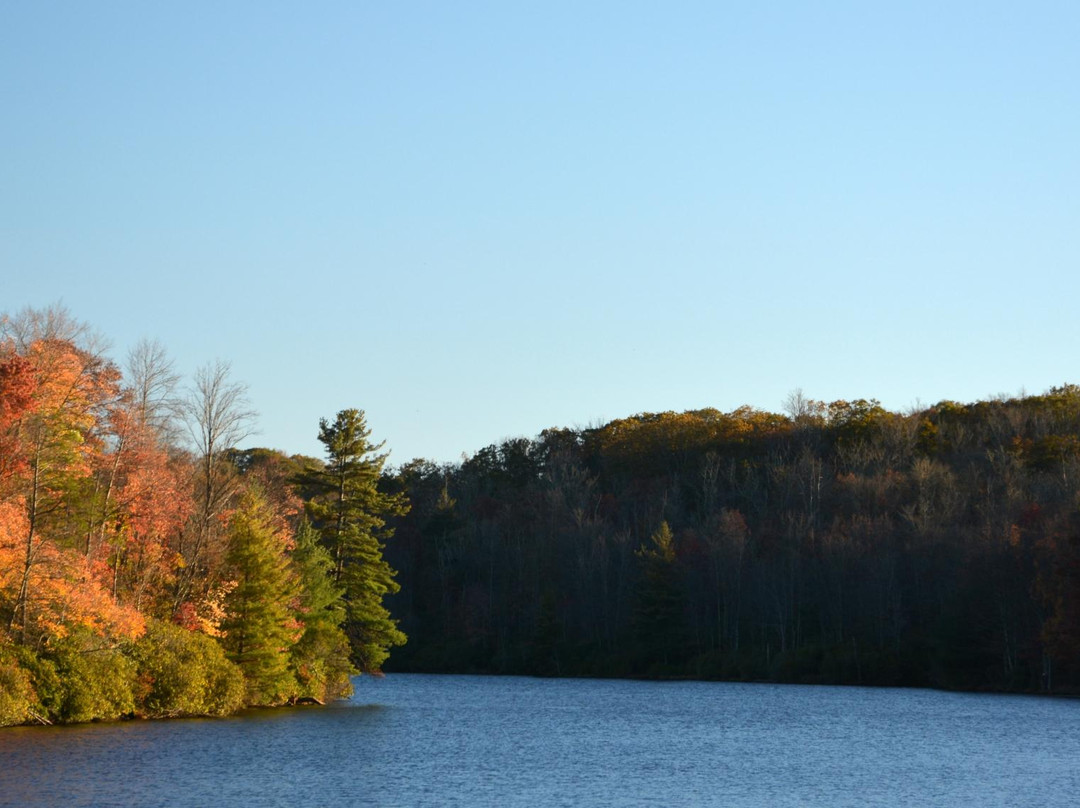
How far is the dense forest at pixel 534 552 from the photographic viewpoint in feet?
148

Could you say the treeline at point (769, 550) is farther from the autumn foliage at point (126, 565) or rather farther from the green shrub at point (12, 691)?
the green shrub at point (12, 691)

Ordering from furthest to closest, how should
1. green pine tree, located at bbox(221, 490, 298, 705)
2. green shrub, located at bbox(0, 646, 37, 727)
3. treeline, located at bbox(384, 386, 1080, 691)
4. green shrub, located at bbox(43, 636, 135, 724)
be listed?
treeline, located at bbox(384, 386, 1080, 691), green pine tree, located at bbox(221, 490, 298, 705), green shrub, located at bbox(43, 636, 135, 724), green shrub, located at bbox(0, 646, 37, 727)

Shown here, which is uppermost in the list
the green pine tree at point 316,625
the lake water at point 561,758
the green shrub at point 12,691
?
the green pine tree at point 316,625

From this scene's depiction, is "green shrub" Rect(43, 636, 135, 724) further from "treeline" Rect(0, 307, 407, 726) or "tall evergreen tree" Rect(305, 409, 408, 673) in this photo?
"tall evergreen tree" Rect(305, 409, 408, 673)

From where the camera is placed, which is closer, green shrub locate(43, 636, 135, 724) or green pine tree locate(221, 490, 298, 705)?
green shrub locate(43, 636, 135, 724)

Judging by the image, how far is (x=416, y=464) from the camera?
149250 mm

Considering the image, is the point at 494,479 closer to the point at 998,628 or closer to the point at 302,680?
the point at 998,628

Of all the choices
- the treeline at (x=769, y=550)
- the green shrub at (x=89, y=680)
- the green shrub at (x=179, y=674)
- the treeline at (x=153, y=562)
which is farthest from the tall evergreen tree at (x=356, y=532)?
the treeline at (x=769, y=550)

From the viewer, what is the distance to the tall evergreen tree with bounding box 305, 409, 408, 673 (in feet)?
212

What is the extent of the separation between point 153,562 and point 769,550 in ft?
214

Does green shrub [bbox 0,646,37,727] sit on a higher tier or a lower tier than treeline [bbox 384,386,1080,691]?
lower

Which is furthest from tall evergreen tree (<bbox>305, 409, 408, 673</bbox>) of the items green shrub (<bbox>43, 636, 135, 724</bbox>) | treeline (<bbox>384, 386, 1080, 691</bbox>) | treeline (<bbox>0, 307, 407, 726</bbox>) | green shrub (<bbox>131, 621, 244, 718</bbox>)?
treeline (<bbox>384, 386, 1080, 691</bbox>)

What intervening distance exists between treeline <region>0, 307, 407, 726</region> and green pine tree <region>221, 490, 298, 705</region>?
0.07 m

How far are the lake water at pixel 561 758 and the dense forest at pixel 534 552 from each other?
3394mm
